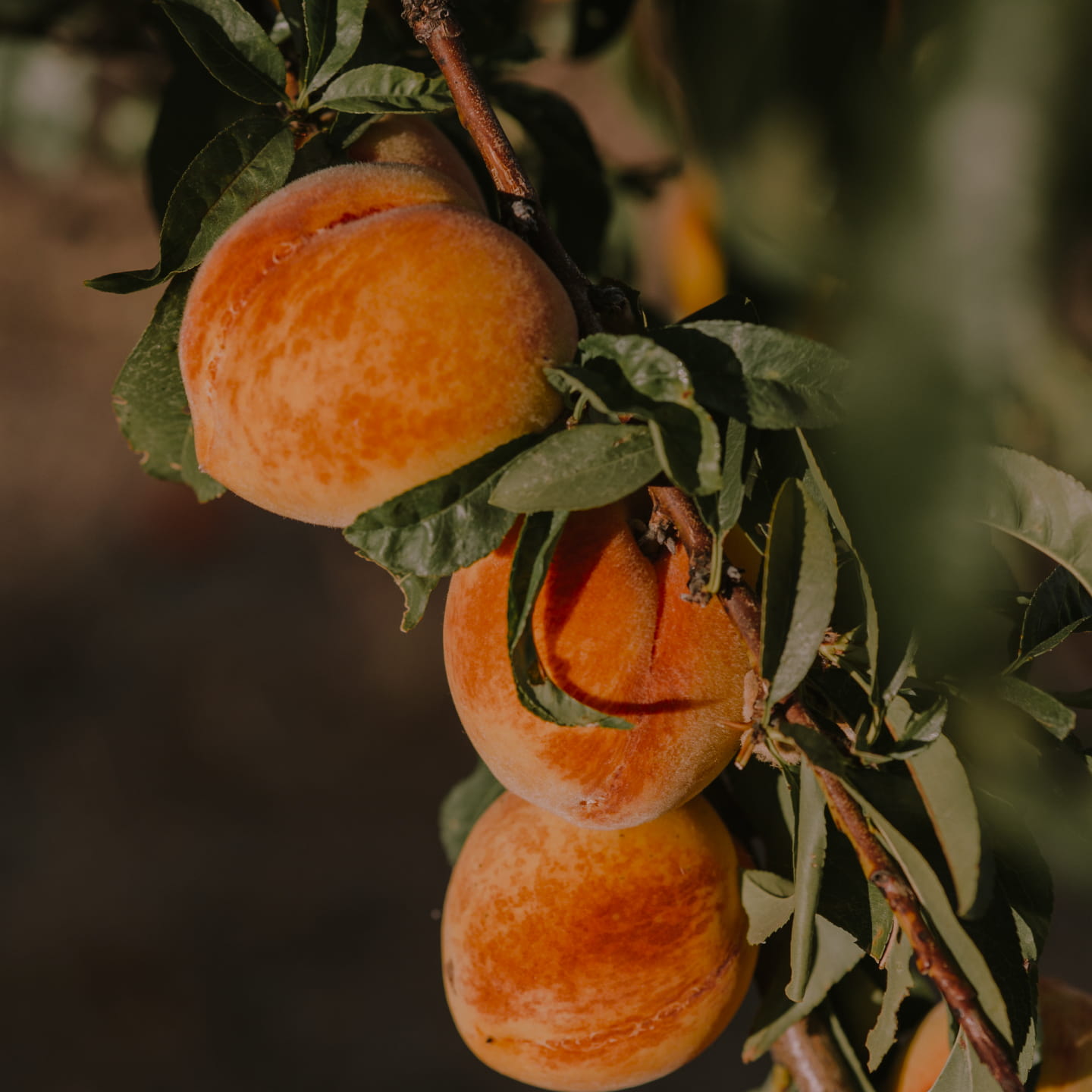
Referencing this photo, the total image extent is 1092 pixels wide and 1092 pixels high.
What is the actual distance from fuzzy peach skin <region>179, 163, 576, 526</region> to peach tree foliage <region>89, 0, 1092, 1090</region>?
0.07ft

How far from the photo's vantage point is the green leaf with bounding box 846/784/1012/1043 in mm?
444

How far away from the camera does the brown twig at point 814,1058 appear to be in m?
0.72

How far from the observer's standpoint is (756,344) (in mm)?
458

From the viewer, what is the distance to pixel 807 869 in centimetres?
49

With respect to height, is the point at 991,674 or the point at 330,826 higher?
the point at 991,674

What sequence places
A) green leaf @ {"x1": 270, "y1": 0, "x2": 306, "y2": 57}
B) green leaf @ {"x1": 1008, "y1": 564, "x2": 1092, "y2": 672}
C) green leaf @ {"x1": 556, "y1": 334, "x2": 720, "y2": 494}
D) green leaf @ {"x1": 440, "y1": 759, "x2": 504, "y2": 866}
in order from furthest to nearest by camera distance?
green leaf @ {"x1": 440, "y1": 759, "x2": 504, "y2": 866} < green leaf @ {"x1": 270, "y1": 0, "x2": 306, "y2": 57} < green leaf @ {"x1": 1008, "y1": 564, "x2": 1092, "y2": 672} < green leaf @ {"x1": 556, "y1": 334, "x2": 720, "y2": 494}

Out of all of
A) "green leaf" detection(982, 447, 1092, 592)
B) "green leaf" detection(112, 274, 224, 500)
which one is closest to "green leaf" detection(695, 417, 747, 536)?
"green leaf" detection(982, 447, 1092, 592)

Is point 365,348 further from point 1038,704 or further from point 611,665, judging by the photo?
point 1038,704

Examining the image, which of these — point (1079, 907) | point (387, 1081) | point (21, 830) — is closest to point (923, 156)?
point (387, 1081)

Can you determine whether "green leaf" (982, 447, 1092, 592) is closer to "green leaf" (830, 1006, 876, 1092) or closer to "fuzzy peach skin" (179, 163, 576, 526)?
"fuzzy peach skin" (179, 163, 576, 526)

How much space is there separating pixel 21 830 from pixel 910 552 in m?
2.95

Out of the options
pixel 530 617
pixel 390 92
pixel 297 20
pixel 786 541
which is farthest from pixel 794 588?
pixel 297 20

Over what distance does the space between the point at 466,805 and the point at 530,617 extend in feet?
1.46

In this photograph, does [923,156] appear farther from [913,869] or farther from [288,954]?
[288,954]
